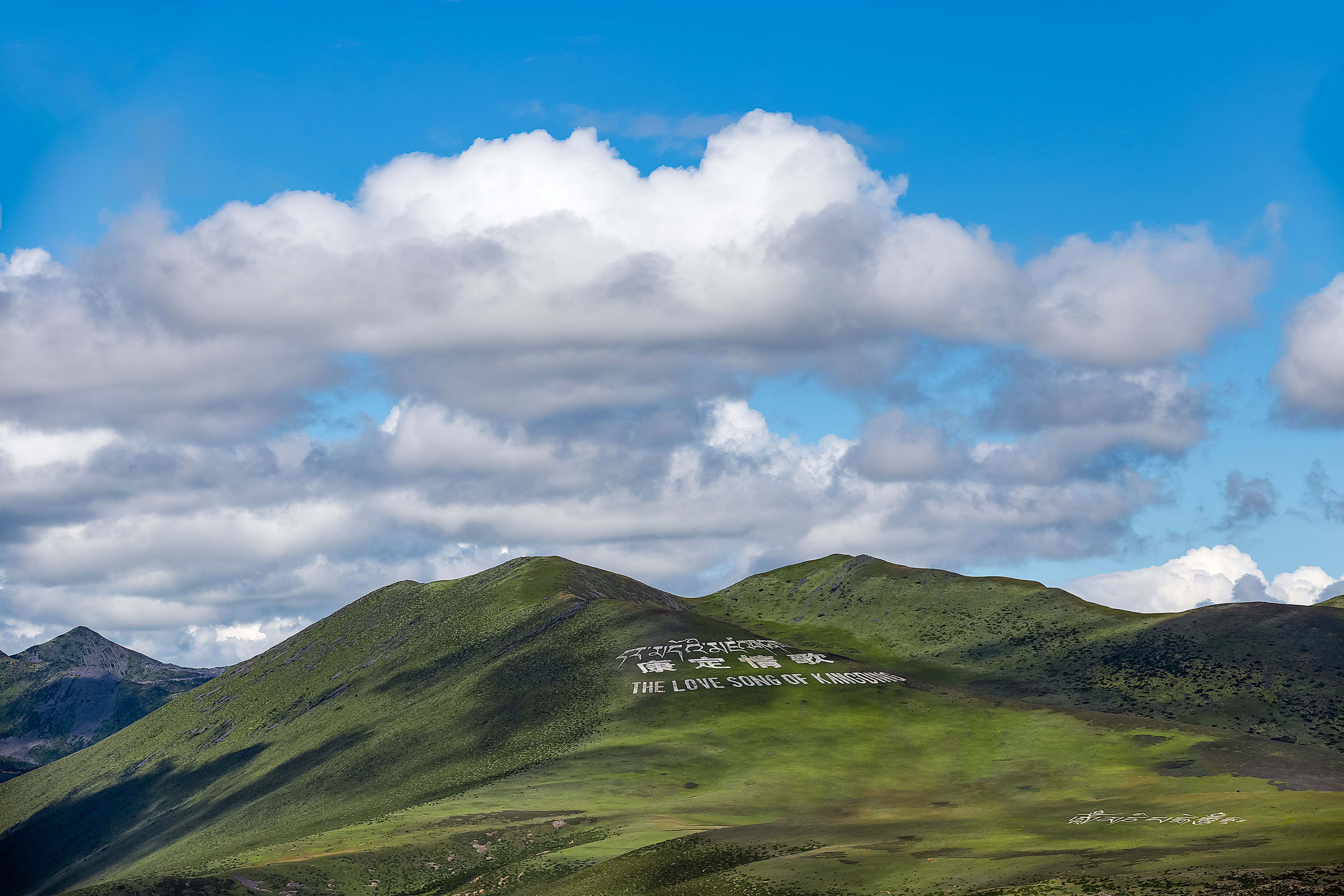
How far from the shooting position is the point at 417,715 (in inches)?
7736

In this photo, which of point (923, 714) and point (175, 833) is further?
point (175, 833)

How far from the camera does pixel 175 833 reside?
647 ft

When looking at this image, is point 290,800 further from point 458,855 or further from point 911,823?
point 911,823

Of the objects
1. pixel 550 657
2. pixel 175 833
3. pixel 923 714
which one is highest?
pixel 550 657

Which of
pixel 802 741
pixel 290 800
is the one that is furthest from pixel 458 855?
pixel 290 800

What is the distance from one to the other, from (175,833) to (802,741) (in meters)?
123

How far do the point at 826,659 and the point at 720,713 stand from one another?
113 feet

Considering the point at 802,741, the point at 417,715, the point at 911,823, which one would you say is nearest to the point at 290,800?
the point at 417,715

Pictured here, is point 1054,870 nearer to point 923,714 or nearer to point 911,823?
point 911,823

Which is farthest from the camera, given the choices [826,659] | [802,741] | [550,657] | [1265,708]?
[550,657]

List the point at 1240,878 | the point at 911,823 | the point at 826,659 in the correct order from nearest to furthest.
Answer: the point at 1240,878
the point at 911,823
the point at 826,659

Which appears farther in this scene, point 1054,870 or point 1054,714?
point 1054,714

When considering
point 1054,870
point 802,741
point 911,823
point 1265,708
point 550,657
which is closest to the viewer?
point 1054,870

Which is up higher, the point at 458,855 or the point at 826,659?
the point at 826,659
